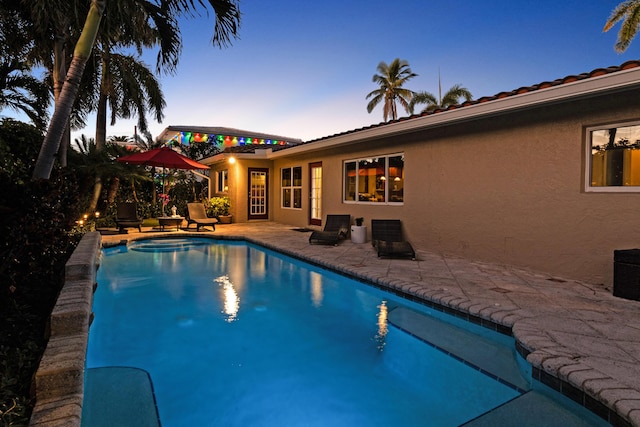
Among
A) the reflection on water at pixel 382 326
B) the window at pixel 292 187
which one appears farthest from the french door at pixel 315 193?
the reflection on water at pixel 382 326

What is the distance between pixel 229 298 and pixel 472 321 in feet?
11.8

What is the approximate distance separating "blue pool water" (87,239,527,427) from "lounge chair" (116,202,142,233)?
17.4ft

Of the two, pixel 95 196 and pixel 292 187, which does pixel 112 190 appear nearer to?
pixel 95 196

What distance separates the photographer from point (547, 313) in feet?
13.3

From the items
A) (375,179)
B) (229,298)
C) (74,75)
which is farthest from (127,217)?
(375,179)

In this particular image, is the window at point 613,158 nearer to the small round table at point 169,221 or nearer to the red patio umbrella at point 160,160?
the red patio umbrella at point 160,160

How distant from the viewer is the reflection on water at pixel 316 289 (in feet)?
18.2

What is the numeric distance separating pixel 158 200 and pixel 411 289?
1284 cm

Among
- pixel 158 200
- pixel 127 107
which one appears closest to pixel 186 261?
pixel 158 200

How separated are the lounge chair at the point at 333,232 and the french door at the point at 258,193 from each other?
5.79m

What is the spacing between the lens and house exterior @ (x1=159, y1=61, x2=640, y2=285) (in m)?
5.25

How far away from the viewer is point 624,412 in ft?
7.32

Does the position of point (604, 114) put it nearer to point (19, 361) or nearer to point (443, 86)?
point (19, 361)

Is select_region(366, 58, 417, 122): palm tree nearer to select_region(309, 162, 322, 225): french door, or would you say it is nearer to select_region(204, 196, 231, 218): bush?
select_region(204, 196, 231, 218): bush
